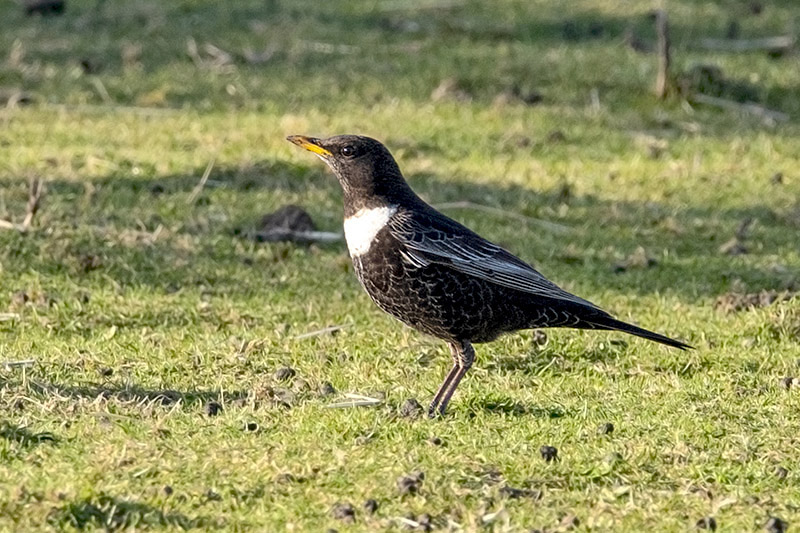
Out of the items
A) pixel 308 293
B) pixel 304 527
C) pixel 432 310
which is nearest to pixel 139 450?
pixel 304 527

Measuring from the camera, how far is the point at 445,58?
47.3 feet

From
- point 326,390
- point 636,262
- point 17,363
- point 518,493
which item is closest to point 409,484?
point 518,493

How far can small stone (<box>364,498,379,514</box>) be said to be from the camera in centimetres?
541

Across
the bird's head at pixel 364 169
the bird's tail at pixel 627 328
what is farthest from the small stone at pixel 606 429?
the bird's head at pixel 364 169

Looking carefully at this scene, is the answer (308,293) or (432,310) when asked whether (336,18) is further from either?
(432,310)

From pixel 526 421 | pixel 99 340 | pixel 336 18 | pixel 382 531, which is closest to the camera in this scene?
pixel 382 531

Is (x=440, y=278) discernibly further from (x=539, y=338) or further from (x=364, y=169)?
(x=539, y=338)

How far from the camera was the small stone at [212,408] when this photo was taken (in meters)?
6.44

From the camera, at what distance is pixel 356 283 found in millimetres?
9039

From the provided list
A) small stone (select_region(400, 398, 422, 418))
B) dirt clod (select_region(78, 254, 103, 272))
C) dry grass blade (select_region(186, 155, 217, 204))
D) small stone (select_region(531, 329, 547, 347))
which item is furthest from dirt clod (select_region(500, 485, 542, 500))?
dry grass blade (select_region(186, 155, 217, 204))

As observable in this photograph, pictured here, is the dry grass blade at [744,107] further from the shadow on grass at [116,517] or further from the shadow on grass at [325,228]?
the shadow on grass at [116,517]

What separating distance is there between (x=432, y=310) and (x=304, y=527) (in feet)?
5.50

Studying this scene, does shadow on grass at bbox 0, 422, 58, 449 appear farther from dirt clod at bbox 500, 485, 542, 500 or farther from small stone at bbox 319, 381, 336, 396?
dirt clod at bbox 500, 485, 542, 500

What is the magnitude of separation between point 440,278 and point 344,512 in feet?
5.52
